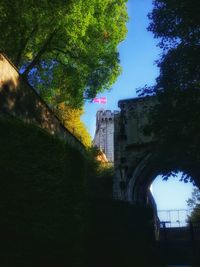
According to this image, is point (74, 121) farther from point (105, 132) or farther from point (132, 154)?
point (105, 132)

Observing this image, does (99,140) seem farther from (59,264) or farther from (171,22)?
(59,264)

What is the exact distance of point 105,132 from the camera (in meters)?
80.9

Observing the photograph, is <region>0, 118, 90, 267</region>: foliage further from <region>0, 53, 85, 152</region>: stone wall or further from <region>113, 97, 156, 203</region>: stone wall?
<region>113, 97, 156, 203</region>: stone wall

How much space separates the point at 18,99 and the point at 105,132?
227ft

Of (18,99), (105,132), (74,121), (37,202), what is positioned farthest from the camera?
(105,132)

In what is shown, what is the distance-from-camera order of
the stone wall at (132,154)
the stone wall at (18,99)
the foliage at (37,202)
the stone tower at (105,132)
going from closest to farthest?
A: 1. the foliage at (37,202)
2. the stone wall at (18,99)
3. the stone wall at (132,154)
4. the stone tower at (105,132)

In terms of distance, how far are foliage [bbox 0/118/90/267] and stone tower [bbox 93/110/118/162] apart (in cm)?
6666

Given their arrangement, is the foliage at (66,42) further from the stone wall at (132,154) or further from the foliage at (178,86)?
the foliage at (178,86)

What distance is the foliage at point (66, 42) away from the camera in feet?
58.3

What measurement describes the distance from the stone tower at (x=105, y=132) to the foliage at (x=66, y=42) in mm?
51866

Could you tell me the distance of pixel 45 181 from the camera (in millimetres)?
8906

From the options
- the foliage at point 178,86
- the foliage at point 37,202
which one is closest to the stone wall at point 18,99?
the foliage at point 37,202

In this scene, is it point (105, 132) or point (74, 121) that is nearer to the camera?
point (74, 121)

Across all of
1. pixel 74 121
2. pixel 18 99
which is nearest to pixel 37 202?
pixel 18 99
